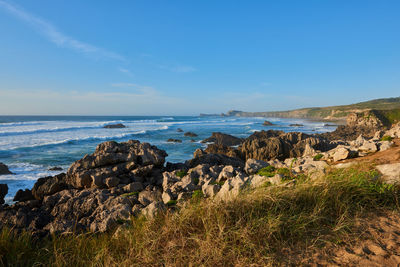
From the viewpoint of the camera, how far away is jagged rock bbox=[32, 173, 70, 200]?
9.44 metres

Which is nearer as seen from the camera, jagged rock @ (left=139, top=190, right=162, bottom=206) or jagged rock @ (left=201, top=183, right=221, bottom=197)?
jagged rock @ (left=201, top=183, right=221, bottom=197)

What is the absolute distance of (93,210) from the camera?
275 inches

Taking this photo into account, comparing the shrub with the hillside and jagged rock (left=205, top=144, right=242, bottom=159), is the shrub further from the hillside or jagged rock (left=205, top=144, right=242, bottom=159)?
the hillside

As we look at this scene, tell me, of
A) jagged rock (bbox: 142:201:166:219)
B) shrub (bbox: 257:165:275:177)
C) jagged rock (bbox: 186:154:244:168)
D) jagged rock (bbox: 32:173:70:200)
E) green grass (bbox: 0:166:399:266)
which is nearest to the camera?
green grass (bbox: 0:166:399:266)

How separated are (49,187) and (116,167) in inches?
114

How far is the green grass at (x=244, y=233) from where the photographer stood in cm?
301

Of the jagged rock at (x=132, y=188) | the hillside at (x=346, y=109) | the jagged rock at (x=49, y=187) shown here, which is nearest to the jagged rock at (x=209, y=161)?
the jagged rock at (x=132, y=188)

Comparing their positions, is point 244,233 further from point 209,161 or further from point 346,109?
point 346,109

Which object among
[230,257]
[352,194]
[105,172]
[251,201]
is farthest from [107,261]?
[105,172]

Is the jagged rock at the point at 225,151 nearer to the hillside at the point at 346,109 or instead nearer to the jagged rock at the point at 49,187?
the jagged rock at the point at 49,187

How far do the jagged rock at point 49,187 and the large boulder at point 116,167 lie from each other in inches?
12.3

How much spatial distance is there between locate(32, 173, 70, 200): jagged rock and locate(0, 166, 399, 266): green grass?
248 inches

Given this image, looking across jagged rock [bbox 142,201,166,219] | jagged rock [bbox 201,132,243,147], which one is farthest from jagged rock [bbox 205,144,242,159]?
jagged rock [bbox 142,201,166,219]

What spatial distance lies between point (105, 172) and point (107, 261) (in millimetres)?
7187
